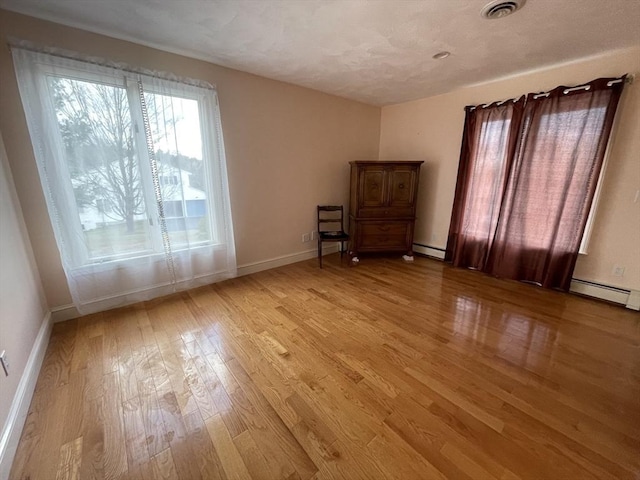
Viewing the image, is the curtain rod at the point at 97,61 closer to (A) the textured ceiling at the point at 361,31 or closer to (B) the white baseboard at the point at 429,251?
(A) the textured ceiling at the point at 361,31

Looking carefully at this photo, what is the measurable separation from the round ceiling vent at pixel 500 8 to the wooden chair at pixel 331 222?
97.4 inches

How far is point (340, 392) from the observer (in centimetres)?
150

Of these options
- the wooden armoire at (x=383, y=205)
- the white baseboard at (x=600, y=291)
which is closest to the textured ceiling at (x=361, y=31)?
the wooden armoire at (x=383, y=205)

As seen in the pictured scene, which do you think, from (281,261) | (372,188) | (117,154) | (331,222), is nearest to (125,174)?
(117,154)

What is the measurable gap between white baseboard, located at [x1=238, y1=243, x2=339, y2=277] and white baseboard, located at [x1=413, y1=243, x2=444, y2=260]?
1297mm

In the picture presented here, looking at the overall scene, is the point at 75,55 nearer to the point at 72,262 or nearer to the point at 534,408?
the point at 72,262

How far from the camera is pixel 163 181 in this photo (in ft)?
7.95

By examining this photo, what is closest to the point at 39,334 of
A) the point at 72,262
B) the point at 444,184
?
the point at 72,262

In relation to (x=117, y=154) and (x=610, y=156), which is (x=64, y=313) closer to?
(x=117, y=154)

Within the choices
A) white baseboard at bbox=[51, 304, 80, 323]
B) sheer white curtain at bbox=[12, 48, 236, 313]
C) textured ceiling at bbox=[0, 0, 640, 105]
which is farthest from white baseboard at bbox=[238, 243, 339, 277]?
textured ceiling at bbox=[0, 0, 640, 105]

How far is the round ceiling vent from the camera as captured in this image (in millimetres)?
1584

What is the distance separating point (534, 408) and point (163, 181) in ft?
10.6

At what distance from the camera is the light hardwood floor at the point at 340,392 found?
1.14 meters

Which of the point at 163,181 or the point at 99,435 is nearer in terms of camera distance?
the point at 99,435
